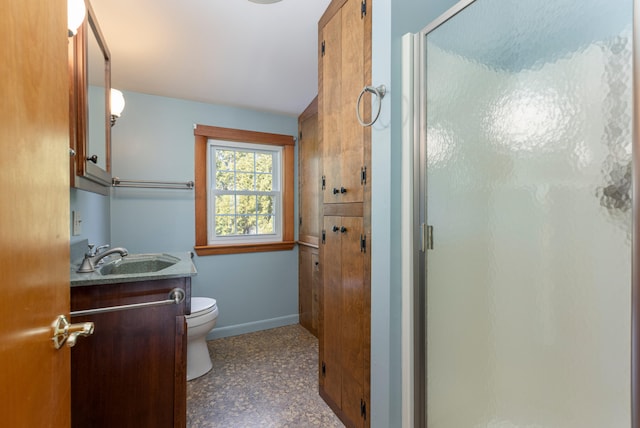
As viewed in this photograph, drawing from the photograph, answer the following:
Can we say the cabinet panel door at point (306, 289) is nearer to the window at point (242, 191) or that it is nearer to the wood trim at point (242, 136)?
the window at point (242, 191)

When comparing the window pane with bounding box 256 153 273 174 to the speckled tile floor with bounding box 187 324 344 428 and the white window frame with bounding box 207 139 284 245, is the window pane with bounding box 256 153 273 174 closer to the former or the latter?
the white window frame with bounding box 207 139 284 245

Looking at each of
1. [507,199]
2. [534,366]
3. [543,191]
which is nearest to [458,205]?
[507,199]

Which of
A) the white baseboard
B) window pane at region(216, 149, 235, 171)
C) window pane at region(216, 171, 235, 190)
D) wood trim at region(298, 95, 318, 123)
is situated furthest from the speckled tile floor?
wood trim at region(298, 95, 318, 123)

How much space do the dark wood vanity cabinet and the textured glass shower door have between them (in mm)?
1116

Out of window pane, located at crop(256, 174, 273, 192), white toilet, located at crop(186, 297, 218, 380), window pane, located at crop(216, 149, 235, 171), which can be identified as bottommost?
white toilet, located at crop(186, 297, 218, 380)

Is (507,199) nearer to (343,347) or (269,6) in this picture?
(343,347)

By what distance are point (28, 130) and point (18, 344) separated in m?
0.37

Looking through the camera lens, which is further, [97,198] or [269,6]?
[97,198]

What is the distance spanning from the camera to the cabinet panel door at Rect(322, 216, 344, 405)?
165 centimetres

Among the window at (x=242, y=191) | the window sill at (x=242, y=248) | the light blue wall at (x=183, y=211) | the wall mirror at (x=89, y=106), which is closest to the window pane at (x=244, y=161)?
the window at (x=242, y=191)

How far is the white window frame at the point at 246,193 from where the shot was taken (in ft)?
9.23

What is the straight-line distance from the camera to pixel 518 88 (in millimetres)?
914

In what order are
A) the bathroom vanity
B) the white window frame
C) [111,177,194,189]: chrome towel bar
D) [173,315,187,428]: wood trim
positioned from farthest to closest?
the white window frame, [111,177,194,189]: chrome towel bar, [173,315,187,428]: wood trim, the bathroom vanity

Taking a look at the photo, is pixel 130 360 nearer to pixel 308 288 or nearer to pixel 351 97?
pixel 351 97
